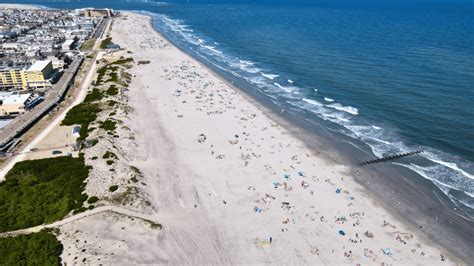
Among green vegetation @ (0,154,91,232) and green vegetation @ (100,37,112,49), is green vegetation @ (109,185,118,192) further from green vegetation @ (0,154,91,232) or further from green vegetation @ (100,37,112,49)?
green vegetation @ (100,37,112,49)

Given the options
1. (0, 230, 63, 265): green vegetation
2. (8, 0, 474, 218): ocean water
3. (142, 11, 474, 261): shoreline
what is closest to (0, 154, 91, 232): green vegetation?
(0, 230, 63, 265): green vegetation

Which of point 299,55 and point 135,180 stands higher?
point 299,55

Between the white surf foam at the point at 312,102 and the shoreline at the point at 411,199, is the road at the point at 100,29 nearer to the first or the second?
the white surf foam at the point at 312,102

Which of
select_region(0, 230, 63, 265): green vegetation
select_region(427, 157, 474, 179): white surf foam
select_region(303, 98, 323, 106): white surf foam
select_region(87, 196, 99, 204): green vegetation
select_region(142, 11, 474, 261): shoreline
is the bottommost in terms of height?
select_region(0, 230, 63, 265): green vegetation

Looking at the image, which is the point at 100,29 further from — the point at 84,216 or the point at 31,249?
the point at 31,249

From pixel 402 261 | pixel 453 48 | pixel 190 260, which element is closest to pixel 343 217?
pixel 402 261

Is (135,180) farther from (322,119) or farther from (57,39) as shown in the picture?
(57,39)

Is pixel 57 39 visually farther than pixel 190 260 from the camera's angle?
Yes
